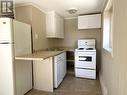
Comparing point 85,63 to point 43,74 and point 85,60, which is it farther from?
point 43,74

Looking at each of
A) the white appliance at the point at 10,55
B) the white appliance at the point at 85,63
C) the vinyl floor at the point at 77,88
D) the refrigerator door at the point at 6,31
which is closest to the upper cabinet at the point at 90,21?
the white appliance at the point at 85,63

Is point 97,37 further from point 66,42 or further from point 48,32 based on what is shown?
point 48,32

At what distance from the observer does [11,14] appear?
91.0 inches

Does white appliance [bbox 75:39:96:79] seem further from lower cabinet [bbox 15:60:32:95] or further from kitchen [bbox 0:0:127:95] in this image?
lower cabinet [bbox 15:60:32:95]

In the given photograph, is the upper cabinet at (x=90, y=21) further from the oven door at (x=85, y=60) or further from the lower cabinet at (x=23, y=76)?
the lower cabinet at (x=23, y=76)

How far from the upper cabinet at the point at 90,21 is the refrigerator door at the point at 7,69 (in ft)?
8.28

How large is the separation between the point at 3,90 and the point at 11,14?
5.20ft

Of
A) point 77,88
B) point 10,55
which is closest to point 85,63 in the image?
point 77,88

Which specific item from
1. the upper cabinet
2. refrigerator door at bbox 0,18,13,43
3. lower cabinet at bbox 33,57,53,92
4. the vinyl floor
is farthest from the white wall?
the upper cabinet

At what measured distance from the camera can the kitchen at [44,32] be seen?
9.16ft

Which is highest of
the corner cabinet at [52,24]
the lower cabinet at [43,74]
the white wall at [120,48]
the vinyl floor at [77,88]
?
the corner cabinet at [52,24]

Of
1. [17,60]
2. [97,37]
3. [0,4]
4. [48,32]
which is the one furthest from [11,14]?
[97,37]

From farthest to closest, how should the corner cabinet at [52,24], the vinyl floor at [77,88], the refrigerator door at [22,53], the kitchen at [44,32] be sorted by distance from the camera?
the corner cabinet at [52,24], the kitchen at [44,32], the vinyl floor at [77,88], the refrigerator door at [22,53]

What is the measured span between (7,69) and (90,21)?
2869 millimetres
